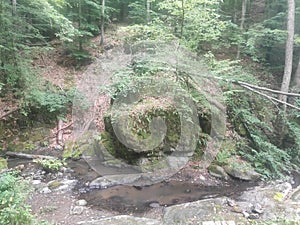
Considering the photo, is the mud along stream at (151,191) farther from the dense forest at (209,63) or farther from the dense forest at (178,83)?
the dense forest at (209,63)

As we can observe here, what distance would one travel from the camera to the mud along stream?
18.8ft

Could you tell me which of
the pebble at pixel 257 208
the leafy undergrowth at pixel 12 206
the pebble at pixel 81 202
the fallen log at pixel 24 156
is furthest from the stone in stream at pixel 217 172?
the leafy undergrowth at pixel 12 206

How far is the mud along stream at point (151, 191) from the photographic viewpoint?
226 inches

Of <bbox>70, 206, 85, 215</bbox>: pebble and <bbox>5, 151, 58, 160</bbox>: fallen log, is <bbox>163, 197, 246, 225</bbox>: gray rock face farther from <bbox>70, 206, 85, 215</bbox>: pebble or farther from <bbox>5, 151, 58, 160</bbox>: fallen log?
<bbox>5, 151, 58, 160</bbox>: fallen log

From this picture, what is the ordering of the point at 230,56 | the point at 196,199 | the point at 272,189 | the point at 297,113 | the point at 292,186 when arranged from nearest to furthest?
the point at 196,199
the point at 272,189
the point at 292,186
the point at 297,113
the point at 230,56

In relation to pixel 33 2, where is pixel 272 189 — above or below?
below

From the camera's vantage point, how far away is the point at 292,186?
719cm

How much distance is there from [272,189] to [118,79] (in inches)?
191

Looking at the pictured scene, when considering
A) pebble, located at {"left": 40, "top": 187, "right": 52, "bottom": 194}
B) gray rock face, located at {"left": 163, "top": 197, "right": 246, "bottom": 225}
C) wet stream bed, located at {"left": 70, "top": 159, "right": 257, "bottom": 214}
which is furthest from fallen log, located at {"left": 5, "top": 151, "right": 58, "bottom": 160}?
gray rock face, located at {"left": 163, "top": 197, "right": 246, "bottom": 225}

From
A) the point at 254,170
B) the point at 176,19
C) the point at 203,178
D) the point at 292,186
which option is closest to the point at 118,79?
the point at 176,19

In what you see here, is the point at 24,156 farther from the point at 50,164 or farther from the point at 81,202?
the point at 81,202

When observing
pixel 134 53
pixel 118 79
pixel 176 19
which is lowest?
pixel 118 79

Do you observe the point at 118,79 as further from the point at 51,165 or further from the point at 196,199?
the point at 196,199

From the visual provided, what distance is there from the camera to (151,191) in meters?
6.36
